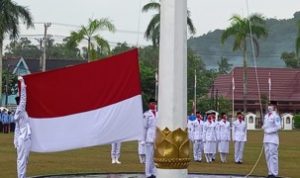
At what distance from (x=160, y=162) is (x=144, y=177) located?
863 centimetres

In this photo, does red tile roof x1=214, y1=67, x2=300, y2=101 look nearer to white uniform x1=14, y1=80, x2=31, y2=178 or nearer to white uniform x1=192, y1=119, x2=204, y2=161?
white uniform x1=192, y1=119, x2=204, y2=161

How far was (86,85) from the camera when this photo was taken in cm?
905

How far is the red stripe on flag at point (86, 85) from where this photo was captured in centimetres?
852

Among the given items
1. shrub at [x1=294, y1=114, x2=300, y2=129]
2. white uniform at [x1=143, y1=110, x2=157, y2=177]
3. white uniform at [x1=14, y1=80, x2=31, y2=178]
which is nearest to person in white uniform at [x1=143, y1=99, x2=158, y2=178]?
white uniform at [x1=143, y1=110, x2=157, y2=177]

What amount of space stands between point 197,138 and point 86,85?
45.9 feet

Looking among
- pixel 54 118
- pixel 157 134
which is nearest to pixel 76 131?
pixel 54 118

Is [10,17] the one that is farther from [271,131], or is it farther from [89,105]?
[89,105]

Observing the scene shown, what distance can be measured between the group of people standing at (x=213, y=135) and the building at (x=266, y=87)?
50.4m

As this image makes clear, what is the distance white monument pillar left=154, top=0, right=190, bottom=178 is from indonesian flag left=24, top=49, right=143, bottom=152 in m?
1.64

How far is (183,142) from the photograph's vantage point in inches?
260

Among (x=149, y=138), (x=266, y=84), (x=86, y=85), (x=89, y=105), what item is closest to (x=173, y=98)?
(x=89, y=105)

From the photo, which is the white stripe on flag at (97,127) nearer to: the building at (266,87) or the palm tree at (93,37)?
the palm tree at (93,37)

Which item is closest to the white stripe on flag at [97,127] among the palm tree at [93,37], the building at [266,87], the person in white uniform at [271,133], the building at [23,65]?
the person in white uniform at [271,133]

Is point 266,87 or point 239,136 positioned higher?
point 266,87
